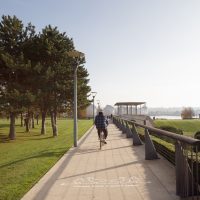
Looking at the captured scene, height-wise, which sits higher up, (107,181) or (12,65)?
(12,65)

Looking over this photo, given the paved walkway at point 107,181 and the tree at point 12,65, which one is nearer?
the paved walkway at point 107,181

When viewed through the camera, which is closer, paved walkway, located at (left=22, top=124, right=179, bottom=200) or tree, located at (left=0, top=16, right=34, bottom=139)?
paved walkway, located at (left=22, top=124, right=179, bottom=200)

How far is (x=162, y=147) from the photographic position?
12.1 meters

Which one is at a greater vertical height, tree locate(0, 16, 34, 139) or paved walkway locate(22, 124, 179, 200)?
tree locate(0, 16, 34, 139)

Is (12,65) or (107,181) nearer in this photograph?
(107,181)

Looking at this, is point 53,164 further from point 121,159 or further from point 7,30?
point 7,30

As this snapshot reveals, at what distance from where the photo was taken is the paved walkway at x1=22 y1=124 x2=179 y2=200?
6922 mm

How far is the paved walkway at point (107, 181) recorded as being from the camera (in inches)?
273

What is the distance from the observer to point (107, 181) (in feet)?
27.4

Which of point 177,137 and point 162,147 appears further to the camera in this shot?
point 162,147

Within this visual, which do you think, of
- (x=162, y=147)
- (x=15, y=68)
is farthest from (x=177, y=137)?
(x=15, y=68)

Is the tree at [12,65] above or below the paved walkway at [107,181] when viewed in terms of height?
above

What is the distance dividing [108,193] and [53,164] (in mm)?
4729

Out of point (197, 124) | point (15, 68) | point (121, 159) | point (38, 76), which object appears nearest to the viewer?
point (121, 159)
